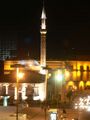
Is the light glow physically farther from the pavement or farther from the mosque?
the mosque

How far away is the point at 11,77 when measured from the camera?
62.6m

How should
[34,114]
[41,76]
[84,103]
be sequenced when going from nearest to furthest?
[84,103] → [34,114] → [41,76]

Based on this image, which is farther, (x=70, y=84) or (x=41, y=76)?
(x=70, y=84)

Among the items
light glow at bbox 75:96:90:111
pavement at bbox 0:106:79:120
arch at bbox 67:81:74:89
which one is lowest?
arch at bbox 67:81:74:89

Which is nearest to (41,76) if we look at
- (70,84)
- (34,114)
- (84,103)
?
(70,84)

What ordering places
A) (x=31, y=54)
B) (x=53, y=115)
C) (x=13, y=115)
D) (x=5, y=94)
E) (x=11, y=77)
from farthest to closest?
(x=31, y=54) < (x=11, y=77) < (x=5, y=94) < (x=13, y=115) < (x=53, y=115)

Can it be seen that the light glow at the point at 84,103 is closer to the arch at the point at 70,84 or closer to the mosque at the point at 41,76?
the mosque at the point at 41,76

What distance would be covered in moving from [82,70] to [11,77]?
16802mm

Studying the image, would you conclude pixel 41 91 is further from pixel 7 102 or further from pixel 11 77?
pixel 7 102

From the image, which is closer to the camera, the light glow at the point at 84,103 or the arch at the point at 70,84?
the light glow at the point at 84,103

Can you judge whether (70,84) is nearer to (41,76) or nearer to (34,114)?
(41,76)

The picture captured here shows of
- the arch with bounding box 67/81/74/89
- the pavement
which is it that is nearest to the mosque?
the arch with bounding box 67/81/74/89

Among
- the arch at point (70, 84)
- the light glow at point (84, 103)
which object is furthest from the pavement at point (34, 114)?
the arch at point (70, 84)

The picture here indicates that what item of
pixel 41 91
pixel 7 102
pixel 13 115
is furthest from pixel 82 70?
pixel 13 115
